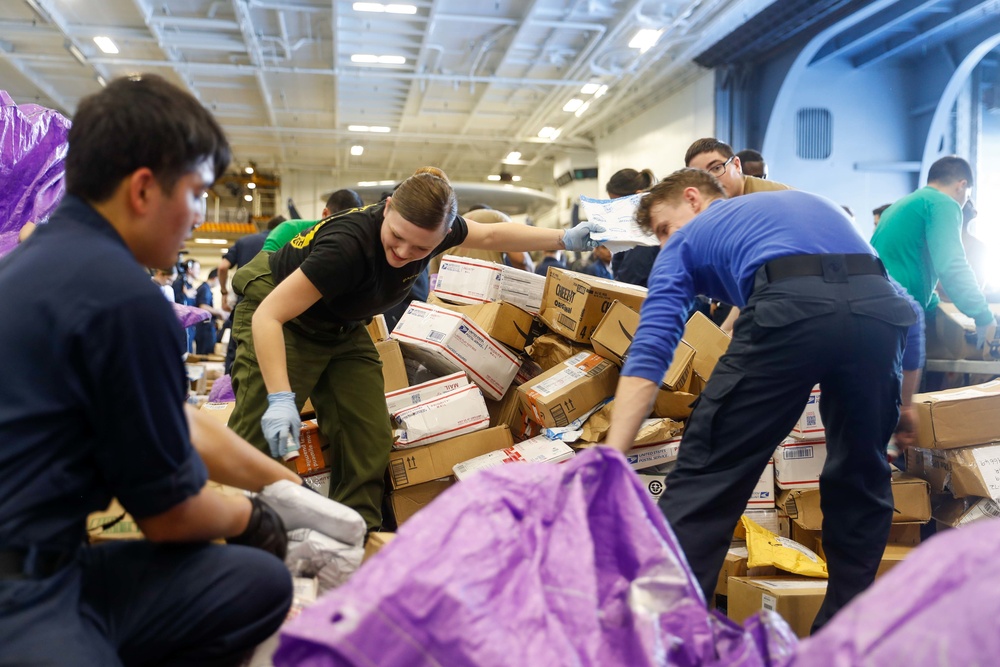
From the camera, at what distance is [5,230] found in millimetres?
2676

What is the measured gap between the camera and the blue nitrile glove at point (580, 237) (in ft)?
8.66

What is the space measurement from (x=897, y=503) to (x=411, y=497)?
5.76ft

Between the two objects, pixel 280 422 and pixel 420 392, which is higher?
pixel 280 422

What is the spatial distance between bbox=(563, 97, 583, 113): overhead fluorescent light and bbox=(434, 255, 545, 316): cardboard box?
8182 mm

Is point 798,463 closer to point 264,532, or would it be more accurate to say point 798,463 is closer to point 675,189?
point 675,189

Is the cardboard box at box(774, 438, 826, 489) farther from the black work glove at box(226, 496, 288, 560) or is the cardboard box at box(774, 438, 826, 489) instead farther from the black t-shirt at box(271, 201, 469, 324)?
the black work glove at box(226, 496, 288, 560)

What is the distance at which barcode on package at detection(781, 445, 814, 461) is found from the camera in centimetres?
257

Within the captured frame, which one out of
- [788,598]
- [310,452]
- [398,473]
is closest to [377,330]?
[310,452]

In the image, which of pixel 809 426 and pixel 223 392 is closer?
pixel 809 426

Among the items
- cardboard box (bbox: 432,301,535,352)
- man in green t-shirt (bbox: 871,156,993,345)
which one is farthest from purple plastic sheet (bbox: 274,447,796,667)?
man in green t-shirt (bbox: 871,156,993,345)

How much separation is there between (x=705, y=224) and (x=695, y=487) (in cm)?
63

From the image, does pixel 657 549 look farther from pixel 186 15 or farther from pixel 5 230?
pixel 186 15

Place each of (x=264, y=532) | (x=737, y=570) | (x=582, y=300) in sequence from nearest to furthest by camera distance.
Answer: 1. (x=264, y=532)
2. (x=737, y=570)
3. (x=582, y=300)

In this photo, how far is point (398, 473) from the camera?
2.60 meters
